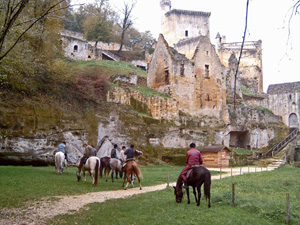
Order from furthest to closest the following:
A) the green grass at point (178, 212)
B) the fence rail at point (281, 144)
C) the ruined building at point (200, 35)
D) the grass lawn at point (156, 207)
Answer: the ruined building at point (200, 35)
the fence rail at point (281, 144)
the grass lawn at point (156, 207)
the green grass at point (178, 212)

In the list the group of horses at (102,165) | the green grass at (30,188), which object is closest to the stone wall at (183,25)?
the group of horses at (102,165)

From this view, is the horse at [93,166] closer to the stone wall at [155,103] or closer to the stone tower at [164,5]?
the stone wall at [155,103]

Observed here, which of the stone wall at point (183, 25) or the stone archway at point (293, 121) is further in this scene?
the stone wall at point (183, 25)

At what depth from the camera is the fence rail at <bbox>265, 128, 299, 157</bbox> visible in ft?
128

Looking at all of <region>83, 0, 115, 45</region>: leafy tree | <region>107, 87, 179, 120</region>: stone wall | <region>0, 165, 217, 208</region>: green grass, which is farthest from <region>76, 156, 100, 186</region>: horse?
<region>83, 0, 115, 45</region>: leafy tree

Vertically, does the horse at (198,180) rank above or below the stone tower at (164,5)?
below

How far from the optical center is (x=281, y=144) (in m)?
41.8

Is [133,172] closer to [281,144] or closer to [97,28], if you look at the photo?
[281,144]

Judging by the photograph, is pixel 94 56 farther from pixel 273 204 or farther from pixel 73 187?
pixel 273 204

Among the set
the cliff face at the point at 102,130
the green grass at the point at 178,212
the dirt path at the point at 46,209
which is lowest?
the green grass at the point at 178,212

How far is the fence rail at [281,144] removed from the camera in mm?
39162

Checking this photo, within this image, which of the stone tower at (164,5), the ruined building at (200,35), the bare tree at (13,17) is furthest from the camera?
the stone tower at (164,5)

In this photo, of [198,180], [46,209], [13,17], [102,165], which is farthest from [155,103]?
[13,17]

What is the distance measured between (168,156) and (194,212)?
67.9ft
